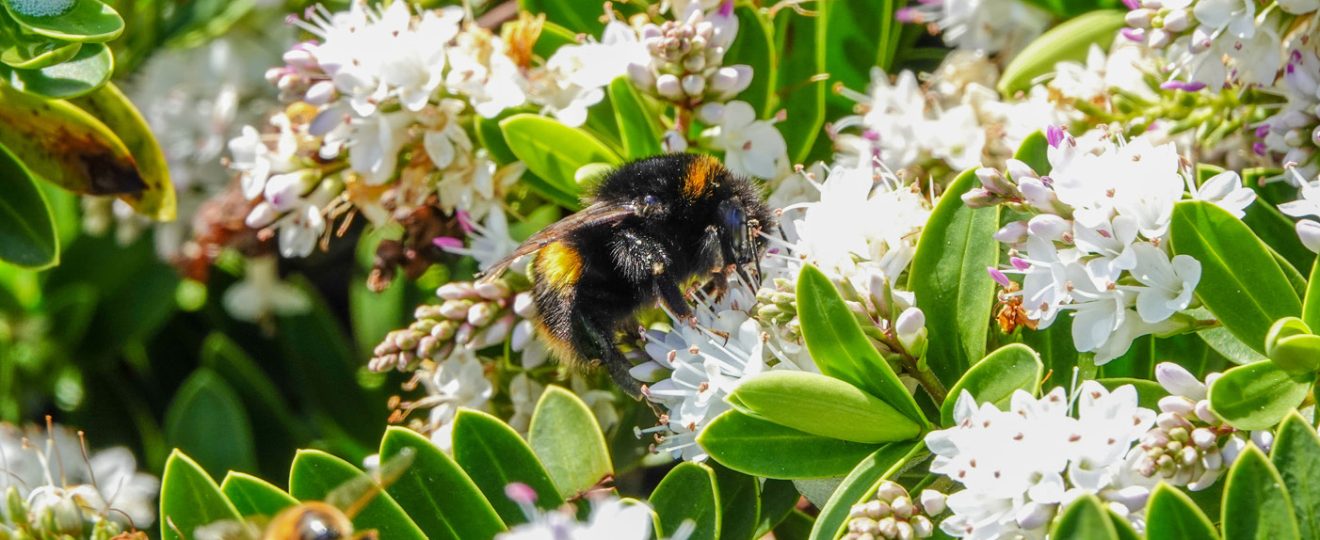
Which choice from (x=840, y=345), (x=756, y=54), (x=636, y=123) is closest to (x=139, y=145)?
(x=636, y=123)

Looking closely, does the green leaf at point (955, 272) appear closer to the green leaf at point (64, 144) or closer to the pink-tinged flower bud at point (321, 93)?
the pink-tinged flower bud at point (321, 93)

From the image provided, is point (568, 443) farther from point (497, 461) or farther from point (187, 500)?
point (187, 500)

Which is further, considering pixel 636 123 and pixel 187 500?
pixel 636 123

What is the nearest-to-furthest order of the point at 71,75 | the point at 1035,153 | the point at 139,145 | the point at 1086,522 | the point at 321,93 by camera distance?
the point at 1086,522 < the point at 1035,153 < the point at 71,75 < the point at 321,93 < the point at 139,145

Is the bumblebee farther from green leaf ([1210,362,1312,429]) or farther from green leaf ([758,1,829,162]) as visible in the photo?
green leaf ([1210,362,1312,429])

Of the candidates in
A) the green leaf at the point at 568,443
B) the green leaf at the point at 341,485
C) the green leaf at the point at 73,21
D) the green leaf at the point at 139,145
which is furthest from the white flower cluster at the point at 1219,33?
the green leaf at the point at 139,145

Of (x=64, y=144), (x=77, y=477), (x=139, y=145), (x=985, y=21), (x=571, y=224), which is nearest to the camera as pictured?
(x=571, y=224)
